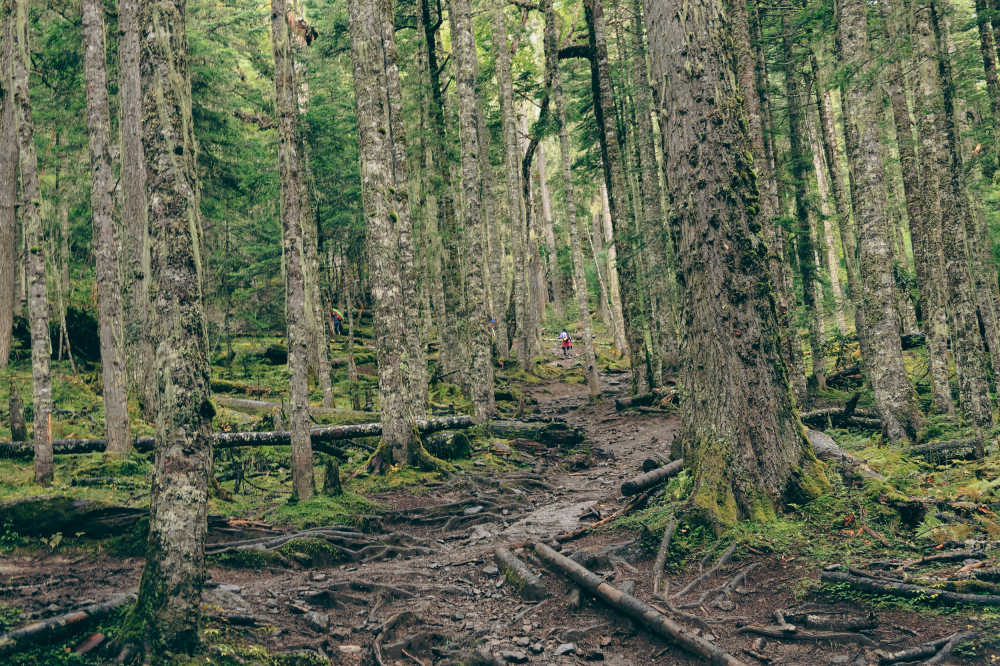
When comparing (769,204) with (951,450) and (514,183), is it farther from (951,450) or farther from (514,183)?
(514,183)

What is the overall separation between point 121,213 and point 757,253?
14510 mm

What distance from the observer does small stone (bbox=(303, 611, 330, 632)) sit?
5.66 meters

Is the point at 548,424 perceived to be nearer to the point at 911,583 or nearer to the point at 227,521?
the point at 227,521

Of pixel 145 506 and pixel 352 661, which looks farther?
pixel 145 506

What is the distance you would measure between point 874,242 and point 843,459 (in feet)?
12.5

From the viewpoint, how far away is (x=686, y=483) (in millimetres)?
7156

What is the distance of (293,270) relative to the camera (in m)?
9.72

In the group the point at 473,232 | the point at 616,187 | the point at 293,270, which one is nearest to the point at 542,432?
the point at 473,232

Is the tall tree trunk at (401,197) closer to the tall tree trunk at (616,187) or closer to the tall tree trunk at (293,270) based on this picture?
the tall tree trunk at (293,270)

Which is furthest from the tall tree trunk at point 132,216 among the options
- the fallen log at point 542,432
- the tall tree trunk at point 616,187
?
the tall tree trunk at point 616,187

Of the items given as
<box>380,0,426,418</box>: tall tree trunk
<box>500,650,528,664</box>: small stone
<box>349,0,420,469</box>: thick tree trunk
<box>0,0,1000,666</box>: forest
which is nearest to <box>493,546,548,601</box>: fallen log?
<box>0,0,1000,666</box>: forest

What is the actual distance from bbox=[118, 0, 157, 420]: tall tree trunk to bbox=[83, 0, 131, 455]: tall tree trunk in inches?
21.2

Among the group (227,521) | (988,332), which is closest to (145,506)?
(227,521)

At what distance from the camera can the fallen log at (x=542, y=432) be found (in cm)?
1486
